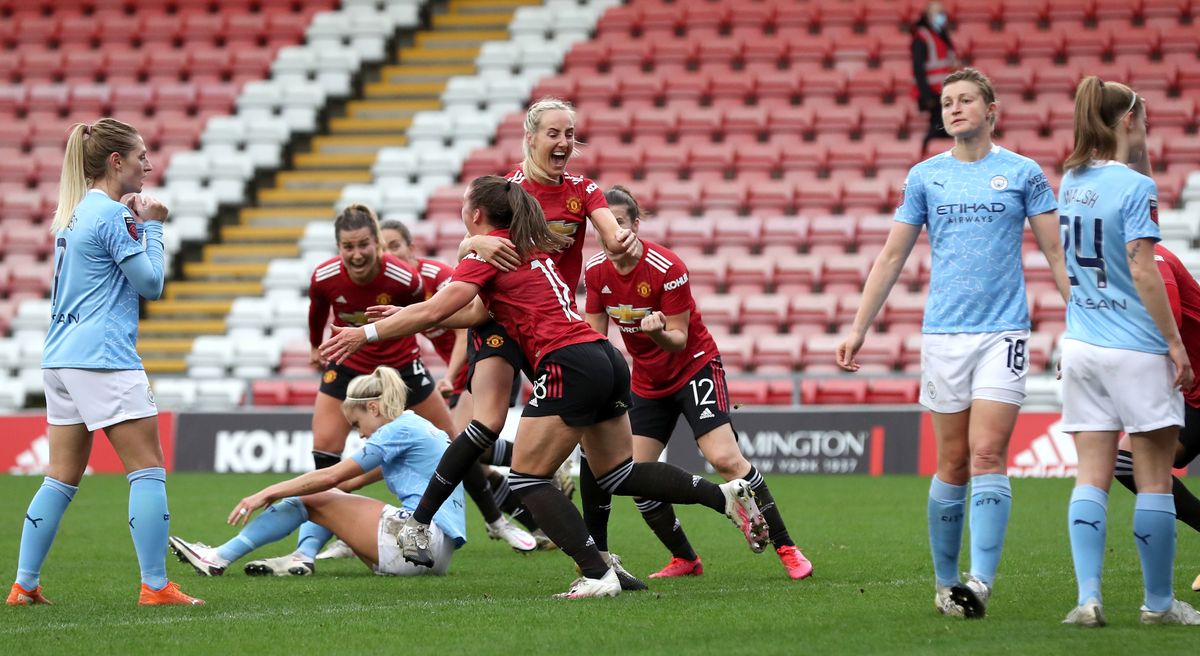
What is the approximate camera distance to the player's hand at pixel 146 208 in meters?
6.43

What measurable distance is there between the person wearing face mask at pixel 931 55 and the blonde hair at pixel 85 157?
1357 cm

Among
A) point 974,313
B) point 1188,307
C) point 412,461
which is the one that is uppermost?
point 974,313

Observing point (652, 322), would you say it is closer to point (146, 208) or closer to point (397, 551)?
point (397, 551)

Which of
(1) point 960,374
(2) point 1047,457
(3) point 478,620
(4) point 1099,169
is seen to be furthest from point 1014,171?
(2) point 1047,457

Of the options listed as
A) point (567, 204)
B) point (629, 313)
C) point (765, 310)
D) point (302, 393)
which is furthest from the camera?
point (765, 310)

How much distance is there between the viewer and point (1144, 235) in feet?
17.3

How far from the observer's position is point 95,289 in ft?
20.8

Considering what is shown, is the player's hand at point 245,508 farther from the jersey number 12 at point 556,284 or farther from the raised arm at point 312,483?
the jersey number 12 at point 556,284

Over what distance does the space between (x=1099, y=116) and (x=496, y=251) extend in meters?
2.51

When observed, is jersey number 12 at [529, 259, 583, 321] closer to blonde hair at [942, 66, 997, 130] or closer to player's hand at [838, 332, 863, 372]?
player's hand at [838, 332, 863, 372]

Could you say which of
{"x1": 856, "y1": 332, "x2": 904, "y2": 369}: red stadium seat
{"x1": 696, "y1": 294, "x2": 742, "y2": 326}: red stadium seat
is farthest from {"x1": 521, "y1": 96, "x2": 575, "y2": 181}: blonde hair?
{"x1": 696, "y1": 294, "x2": 742, "y2": 326}: red stadium seat

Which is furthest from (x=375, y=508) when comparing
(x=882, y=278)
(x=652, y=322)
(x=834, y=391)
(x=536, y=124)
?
(x=834, y=391)

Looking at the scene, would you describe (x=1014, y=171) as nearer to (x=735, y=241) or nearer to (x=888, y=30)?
(x=735, y=241)

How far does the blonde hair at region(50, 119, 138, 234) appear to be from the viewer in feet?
21.0
